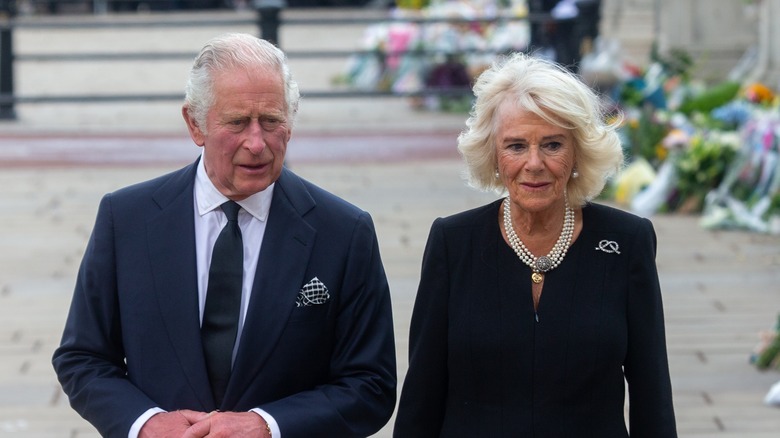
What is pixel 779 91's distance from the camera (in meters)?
12.3

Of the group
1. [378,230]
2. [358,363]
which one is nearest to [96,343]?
[358,363]

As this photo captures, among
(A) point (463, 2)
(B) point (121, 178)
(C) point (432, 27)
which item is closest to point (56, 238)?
(B) point (121, 178)

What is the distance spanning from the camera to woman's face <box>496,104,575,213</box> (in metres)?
3.17

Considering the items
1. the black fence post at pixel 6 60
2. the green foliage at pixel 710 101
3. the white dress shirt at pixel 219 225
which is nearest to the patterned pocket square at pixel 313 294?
the white dress shirt at pixel 219 225

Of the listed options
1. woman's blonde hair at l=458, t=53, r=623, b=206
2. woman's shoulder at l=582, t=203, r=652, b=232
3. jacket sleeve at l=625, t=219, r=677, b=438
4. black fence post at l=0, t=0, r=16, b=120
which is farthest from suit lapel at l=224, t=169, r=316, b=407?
black fence post at l=0, t=0, r=16, b=120

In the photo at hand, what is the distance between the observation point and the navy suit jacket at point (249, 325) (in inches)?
126

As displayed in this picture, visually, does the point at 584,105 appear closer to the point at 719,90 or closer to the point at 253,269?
the point at 253,269

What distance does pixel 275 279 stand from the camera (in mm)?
3250

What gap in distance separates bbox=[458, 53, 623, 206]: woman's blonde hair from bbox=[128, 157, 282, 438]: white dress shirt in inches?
19.8

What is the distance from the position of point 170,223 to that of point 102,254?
17cm

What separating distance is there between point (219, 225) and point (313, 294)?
284 millimetres

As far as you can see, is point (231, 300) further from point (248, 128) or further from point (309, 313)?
point (248, 128)

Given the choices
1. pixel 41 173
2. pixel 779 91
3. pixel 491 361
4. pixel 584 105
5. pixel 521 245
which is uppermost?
pixel 584 105

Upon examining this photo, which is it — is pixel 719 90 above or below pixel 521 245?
below
